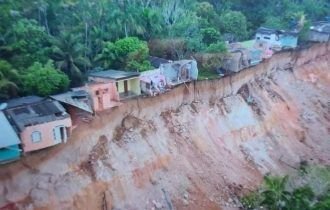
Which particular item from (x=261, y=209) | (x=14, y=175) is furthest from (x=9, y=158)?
(x=261, y=209)

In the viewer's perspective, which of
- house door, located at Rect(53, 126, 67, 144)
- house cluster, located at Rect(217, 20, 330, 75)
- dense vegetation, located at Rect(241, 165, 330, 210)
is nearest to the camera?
house door, located at Rect(53, 126, 67, 144)

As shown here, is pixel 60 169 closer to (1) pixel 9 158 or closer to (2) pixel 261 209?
(1) pixel 9 158

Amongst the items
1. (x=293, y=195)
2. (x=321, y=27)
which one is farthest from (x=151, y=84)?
(x=321, y=27)

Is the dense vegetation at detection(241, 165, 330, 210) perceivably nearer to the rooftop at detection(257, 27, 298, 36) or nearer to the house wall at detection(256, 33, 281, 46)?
the house wall at detection(256, 33, 281, 46)

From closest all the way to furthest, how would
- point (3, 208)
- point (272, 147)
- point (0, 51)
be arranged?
1. point (3, 208)
2. point (0, 51)
3. point (272, 147)

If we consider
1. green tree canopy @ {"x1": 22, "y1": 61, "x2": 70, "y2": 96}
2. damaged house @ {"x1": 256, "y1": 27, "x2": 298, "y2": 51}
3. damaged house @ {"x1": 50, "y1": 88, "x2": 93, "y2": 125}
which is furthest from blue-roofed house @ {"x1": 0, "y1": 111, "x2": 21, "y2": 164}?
damaged house @ {"x1": 256, "y1": 27, "x2": 298, "y2": 51}

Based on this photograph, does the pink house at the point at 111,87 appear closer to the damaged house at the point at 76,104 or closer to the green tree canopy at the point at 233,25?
the damaged house at the point at 76,104
